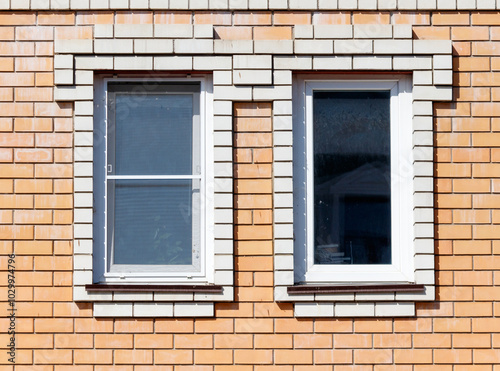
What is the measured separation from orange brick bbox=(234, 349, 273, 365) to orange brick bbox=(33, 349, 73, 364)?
4.02 ft

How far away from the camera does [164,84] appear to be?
20.3ft

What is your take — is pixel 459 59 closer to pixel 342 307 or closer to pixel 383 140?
pixel 383 140

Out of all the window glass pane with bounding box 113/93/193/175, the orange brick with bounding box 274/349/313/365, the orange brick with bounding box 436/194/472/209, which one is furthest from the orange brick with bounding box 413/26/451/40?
the orange brick with bounding box 274/349/313/365

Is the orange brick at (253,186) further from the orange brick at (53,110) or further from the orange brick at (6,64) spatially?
the orange brick at (6,64)

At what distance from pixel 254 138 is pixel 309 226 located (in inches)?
30.8

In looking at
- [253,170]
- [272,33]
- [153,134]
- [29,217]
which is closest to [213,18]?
[272,33]

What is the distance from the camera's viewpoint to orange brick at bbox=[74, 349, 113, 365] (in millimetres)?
5941

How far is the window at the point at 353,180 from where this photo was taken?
6105 mm

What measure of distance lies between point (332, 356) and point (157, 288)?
1379mm

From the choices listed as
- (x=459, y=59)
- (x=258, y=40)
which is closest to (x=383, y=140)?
(x=459, y=59)

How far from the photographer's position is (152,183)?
6.15m

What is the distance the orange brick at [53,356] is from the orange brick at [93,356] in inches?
2.0

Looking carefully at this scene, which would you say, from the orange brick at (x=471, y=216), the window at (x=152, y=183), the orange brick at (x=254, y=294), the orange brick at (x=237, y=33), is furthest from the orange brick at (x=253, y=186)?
the orange brick at (x=471, y=216)

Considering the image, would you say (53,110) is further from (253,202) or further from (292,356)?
(292,356)
